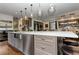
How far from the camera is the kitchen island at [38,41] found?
1.69 m

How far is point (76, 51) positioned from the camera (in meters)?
1.69

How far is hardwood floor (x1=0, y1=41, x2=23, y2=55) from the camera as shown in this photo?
1711mm

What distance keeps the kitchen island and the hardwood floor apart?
60 millimetres

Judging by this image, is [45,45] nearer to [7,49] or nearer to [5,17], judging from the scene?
[7,49]

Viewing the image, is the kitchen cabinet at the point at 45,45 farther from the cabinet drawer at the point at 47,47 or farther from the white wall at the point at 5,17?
the white wall at the point at 5,17

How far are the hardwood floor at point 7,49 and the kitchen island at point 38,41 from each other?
0.06 m

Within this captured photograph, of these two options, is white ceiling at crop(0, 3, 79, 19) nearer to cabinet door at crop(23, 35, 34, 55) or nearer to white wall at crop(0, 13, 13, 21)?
white wall at crop(0, 13, 13, 21)

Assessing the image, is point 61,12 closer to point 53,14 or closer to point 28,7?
point 53,14

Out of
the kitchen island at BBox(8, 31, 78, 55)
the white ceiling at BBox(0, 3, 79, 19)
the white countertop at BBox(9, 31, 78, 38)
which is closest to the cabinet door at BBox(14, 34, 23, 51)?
the kitchen island at BBox(8, 31, 78, 55)

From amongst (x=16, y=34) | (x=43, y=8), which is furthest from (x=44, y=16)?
(x=16, y=34)

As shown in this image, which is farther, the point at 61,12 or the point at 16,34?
the point at 16,34

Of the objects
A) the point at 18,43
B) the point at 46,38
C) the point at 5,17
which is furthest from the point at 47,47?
the point at 5,17

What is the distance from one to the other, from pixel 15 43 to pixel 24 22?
1.34 ft
